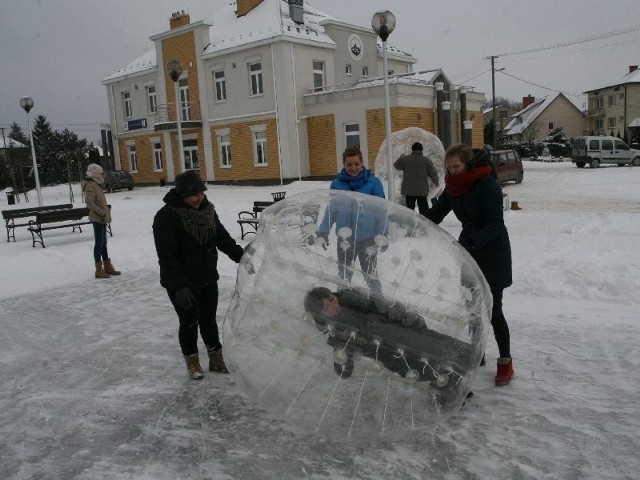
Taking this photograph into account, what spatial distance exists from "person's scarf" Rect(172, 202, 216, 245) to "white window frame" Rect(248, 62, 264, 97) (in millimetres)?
24656

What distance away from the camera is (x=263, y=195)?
22.6 meters

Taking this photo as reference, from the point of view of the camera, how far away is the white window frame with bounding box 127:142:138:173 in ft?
119

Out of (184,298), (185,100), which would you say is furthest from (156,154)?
(184,298)

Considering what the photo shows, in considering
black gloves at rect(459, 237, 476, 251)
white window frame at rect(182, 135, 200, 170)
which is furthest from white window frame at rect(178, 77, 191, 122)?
black gloves at rect(459, 237, 476, 251)

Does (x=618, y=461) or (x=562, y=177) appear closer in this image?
(x=618, y=461)

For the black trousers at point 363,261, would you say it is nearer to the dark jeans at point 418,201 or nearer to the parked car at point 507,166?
the dark jeans at point 418,201

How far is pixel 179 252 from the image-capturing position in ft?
14.4

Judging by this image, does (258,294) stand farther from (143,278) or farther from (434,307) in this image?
(143,278)

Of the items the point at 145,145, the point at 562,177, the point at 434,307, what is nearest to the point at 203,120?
the point at 145,145

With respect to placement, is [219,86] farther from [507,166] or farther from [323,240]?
[323,240]

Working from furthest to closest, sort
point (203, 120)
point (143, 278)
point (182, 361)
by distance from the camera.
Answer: point (203, 120)
point (143, 278)
point (182, 361)

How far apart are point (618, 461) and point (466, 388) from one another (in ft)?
2.99

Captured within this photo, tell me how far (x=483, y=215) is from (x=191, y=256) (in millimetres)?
2280

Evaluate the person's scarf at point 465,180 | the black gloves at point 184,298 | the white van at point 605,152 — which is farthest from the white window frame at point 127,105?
the person's scarf at point 465,180
